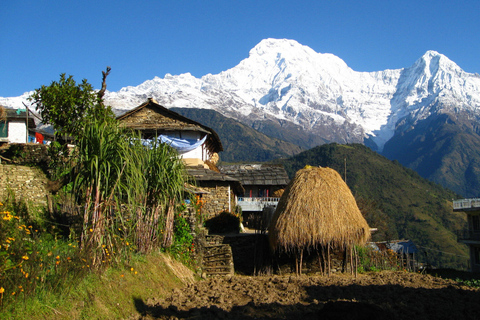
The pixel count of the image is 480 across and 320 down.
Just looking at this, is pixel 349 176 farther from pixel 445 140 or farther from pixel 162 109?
pixel 445 140

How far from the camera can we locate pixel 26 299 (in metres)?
6.76

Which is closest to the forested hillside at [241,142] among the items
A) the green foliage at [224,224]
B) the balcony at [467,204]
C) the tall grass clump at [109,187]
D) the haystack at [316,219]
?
the balcony at [467,204]

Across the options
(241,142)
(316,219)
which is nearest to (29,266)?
(316,219)

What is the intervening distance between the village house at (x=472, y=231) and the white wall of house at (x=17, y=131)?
35.5 m

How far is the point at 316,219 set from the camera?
49.2ft

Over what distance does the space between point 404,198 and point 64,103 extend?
2813 inches

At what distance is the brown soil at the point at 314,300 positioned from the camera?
8625mm

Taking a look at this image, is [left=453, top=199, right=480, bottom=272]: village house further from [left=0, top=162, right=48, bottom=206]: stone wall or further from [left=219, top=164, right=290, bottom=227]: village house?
[left=0, top=162, right=48, bottom=206]: stone wall

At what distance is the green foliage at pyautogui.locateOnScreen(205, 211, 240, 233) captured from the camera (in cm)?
2016

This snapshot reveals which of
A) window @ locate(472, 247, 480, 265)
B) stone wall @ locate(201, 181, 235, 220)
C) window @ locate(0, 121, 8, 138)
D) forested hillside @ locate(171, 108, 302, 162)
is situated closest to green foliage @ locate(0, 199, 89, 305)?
stone wall @ locate(201, 181, 235, 220)

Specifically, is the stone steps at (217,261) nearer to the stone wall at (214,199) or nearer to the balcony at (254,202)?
the stone wall at (214,199)

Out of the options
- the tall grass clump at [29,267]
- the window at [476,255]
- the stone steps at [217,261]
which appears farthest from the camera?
the window at [476,255]

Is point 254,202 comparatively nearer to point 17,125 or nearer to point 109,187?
point 17,125

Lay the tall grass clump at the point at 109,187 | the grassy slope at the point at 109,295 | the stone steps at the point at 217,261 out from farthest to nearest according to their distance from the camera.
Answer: the stone steps at the point at 217,261 → the tall grass clump at the point at 109,187 → the grassy slope at the point at 109,295
